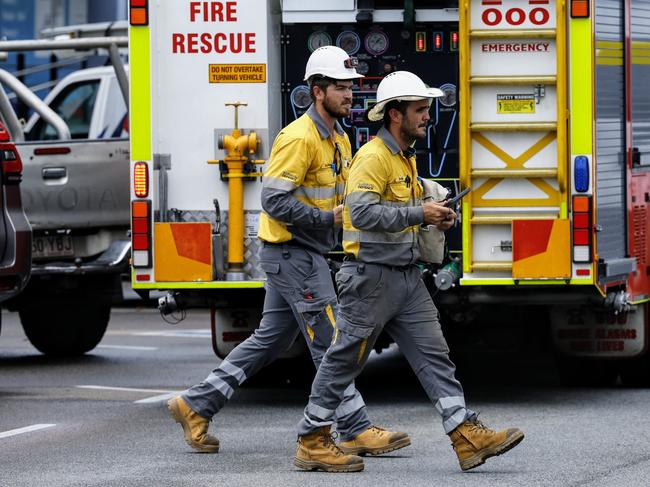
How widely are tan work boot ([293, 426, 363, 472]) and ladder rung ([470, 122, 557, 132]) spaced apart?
9.35 feet

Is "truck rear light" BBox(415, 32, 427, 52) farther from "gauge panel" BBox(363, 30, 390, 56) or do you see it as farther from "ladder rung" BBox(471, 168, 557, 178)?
"ladder rung" BBox(471, 168, 557, 178)

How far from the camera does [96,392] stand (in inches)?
479

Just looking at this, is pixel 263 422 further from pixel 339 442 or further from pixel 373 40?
pixel 373 40

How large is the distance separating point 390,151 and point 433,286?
249 centimetres

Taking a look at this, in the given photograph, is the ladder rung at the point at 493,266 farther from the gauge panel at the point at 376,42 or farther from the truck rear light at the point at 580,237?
the gauge panel at the point at 376,42

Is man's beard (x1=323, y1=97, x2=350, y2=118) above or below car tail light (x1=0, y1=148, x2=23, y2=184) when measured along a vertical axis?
above

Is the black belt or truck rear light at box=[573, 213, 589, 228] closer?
the black belt

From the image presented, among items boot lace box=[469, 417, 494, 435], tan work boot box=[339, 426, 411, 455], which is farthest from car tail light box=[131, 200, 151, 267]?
boot lace box=[469, 417, 494, 435]

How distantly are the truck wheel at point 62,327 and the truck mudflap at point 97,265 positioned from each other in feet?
3.04

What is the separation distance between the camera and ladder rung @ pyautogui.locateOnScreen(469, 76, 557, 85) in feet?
35.2

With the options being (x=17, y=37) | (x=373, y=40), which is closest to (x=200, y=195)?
(x=373, y=40)

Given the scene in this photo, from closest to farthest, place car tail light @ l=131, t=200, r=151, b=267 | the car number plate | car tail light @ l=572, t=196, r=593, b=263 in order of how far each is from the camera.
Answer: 1. car tail light @ l=572, t=196, r=593, b=263
2. car tail light @ l=131, t=200, r=151, b=267
3. the car number plate

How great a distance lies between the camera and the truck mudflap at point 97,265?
14047 mm

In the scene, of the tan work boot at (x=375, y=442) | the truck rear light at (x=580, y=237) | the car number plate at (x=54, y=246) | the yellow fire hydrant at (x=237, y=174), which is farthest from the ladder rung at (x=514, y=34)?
the car number plate at (x=54, y=246)
